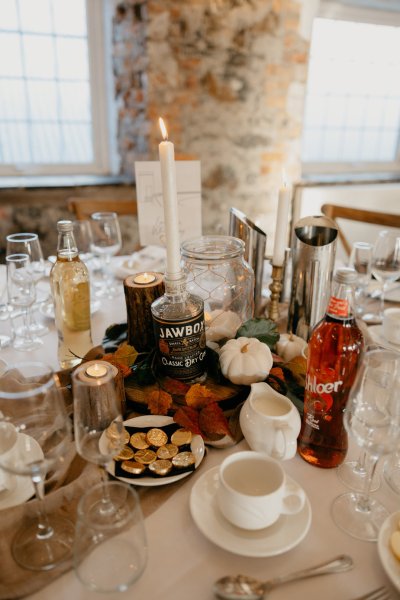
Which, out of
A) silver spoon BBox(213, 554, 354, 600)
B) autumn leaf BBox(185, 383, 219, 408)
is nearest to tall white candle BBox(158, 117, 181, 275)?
autumn leaf BBox(185, 383, 219, 408)

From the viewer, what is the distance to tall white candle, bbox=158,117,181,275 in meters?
0.71

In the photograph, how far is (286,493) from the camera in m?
0.60

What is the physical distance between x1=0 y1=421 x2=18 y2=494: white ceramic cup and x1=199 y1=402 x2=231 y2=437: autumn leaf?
0.27 meters

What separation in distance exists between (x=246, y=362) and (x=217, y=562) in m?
0.30

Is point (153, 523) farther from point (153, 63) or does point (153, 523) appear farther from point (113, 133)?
point (113, 133)

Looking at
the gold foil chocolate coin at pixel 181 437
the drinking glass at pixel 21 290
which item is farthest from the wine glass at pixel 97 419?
the drinking glass at pixel 21 290

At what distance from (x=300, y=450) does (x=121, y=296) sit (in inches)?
29.2

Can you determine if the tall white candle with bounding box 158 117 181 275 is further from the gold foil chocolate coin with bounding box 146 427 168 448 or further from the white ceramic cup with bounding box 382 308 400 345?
the white ceramic cup with bounding box 382 308 400 345

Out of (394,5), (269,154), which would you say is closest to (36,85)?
(269,154)

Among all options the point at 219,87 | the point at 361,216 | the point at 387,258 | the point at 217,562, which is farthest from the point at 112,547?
the point at 219,87

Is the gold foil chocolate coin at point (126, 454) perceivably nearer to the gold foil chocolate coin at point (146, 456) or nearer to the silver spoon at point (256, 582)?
the gold foil chocolate coin at point (146, 456)

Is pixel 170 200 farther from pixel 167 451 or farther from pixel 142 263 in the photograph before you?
pixel 142 263

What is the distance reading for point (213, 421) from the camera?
72 cm

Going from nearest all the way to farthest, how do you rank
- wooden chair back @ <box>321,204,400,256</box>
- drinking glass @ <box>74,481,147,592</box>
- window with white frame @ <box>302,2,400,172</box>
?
drinking glass @ <box>74,481,147,592</box>
wooden chair back @ <box>321,204,400,256</box>
window with white frame @ <box>302,2,400,172</box>
